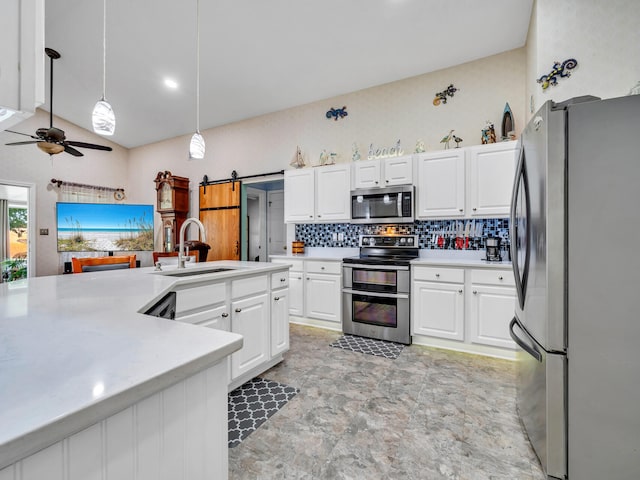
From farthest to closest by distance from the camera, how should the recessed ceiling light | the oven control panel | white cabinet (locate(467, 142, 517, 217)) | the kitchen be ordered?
the recessed ceiling light
the oven control panel
white cabinet (locate(467, 142, 517, 217))
the kitchen

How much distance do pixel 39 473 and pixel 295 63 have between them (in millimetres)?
4097

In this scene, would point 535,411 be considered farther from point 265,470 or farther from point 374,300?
point 374,300

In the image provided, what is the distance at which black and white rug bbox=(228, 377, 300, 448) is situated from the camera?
1841mm

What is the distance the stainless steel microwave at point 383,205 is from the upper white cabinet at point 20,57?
10.7 ft

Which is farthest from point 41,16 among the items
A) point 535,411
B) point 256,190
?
point 256,190

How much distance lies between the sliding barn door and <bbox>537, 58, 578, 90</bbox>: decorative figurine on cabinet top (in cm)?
429

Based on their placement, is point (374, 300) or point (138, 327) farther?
point (374, 300)

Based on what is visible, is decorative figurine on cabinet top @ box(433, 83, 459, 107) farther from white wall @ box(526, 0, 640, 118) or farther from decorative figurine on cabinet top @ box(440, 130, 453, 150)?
white wall @ box(526, 0, 640, 118)

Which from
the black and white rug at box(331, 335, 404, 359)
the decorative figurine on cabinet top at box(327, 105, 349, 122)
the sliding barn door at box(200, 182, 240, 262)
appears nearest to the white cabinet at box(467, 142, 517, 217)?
the black and white rug at box(331, 335, 404, 359)

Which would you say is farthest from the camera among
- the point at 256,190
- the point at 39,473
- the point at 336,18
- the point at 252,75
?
the point at 256,190

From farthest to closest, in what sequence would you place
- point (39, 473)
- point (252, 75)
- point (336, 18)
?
point (252, 75) < point (336, 18) < point (39, 473)

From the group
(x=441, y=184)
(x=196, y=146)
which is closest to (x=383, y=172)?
(x=441, y=184)

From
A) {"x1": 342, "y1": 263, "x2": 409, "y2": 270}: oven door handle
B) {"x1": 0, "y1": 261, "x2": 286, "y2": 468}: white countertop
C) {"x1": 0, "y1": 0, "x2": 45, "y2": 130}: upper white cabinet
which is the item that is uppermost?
{"x1": 0, "y1": 0, "x2": 45, "y2": 130}: upper white cabinet

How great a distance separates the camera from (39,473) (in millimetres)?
466
